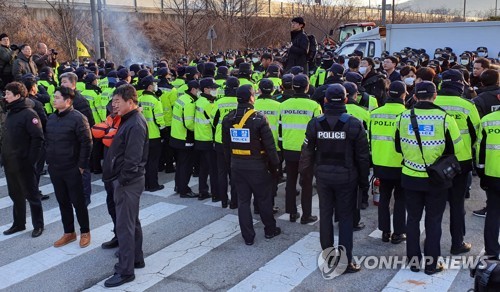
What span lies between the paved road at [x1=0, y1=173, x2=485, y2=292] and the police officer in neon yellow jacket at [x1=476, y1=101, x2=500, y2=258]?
0.46 meters

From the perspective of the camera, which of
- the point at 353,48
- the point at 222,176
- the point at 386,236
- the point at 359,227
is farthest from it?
the point at 353,48

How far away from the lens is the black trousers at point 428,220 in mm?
5559

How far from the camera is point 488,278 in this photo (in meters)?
2.91

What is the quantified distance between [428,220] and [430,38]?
56.9 ft

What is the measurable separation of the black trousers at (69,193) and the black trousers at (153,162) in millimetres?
2447

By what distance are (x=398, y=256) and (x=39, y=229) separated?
528cm

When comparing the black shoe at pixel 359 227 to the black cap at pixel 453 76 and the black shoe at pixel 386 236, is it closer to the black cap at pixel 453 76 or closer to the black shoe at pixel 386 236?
the black shoe at pixel 386 236

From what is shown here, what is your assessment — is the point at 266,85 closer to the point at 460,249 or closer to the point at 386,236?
the point at 386,236

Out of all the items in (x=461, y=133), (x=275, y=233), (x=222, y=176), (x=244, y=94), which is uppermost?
(x=244, y=94)

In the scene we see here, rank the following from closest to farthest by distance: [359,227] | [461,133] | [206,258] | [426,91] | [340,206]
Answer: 1. [426,91]
2. [340,206]
3. [461,133]
4. [206,258]
5. [359,227]

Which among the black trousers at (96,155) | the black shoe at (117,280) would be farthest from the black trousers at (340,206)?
the black trousers at (96,155)

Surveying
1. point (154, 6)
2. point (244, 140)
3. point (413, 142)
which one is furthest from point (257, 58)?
point (154, 6)

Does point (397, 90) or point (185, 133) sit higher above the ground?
point (397, 90)

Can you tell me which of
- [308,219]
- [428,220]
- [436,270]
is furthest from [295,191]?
[436,270]
